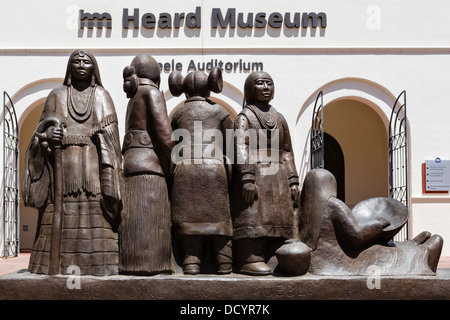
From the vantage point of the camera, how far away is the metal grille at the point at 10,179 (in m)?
11.6

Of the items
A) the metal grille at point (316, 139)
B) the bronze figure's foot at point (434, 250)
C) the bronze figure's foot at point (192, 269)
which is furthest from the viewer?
the metal grille at point (316, 139)

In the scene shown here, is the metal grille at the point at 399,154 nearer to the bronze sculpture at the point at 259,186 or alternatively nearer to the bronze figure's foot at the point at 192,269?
the bronze sculpture at the point at 259,186

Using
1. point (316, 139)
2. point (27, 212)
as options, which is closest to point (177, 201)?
point (316, 139)

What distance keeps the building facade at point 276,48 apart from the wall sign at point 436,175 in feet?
0.89

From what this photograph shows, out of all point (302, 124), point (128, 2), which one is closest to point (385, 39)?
point (302, 124)

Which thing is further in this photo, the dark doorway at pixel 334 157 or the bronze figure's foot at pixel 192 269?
the dark doorway at pixel 334 157

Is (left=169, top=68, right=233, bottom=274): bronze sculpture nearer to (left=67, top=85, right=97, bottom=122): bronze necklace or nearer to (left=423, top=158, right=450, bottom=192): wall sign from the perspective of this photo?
(left=67, top=85, right=97, bottom=122): bronze necklace

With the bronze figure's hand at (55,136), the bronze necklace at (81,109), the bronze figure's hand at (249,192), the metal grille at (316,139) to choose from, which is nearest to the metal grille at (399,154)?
the metal grille at (316,139)

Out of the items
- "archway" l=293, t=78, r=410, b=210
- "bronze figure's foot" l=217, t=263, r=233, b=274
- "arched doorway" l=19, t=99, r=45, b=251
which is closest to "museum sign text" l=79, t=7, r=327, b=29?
"archway" l=293, t=78, r=410, b=210

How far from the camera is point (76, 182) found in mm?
4652

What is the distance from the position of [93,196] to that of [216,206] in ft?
3.26

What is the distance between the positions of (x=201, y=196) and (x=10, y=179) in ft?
27.1

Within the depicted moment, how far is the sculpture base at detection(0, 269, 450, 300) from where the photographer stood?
4418 millimetres

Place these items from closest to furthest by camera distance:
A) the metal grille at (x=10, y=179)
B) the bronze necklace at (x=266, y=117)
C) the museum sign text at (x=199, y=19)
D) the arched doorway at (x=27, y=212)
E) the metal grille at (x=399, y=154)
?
the bronze necklace at (x=266, y=117), the metal grille at (x=399, y=154), the metal grille at (x=10, y=179), the museum sign text at (x=199, y=19), the arched doorway at (x=27, y=212)
